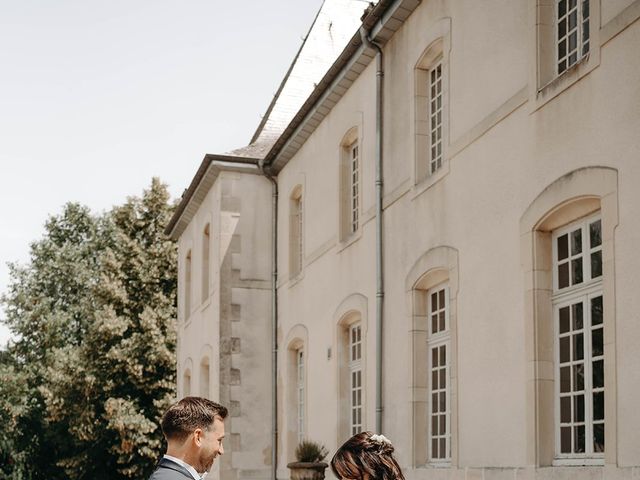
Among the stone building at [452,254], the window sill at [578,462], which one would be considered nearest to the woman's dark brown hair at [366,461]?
the stone building at [452,254]

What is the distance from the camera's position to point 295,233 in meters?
20.7

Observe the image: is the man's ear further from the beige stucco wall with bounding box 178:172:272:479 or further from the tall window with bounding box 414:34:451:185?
the beige stucco wall with bounding box 178:172:272:479

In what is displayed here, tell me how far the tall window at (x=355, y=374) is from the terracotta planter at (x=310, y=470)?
0.69 meters

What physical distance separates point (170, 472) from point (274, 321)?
17.0 metres

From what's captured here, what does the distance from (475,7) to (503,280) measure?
2.98 metres

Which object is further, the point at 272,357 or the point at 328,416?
the point at 272,357

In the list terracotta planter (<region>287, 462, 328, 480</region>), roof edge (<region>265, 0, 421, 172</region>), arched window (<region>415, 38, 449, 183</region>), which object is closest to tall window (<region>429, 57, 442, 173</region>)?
arched window (<region>415, 38, 449, 183</region>)

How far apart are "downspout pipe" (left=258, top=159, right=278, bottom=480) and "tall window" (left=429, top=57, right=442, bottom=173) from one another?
8514 millimetres

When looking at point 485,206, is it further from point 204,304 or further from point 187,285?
point 187,285

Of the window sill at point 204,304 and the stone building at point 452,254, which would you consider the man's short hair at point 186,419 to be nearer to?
the stone building at point 452,254

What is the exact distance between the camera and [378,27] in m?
14.6

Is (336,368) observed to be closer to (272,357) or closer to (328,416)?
(328,416)

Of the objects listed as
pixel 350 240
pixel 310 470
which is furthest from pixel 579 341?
pixel 310 470

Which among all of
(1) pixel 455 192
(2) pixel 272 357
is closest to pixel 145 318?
(2) pixel 272 357
